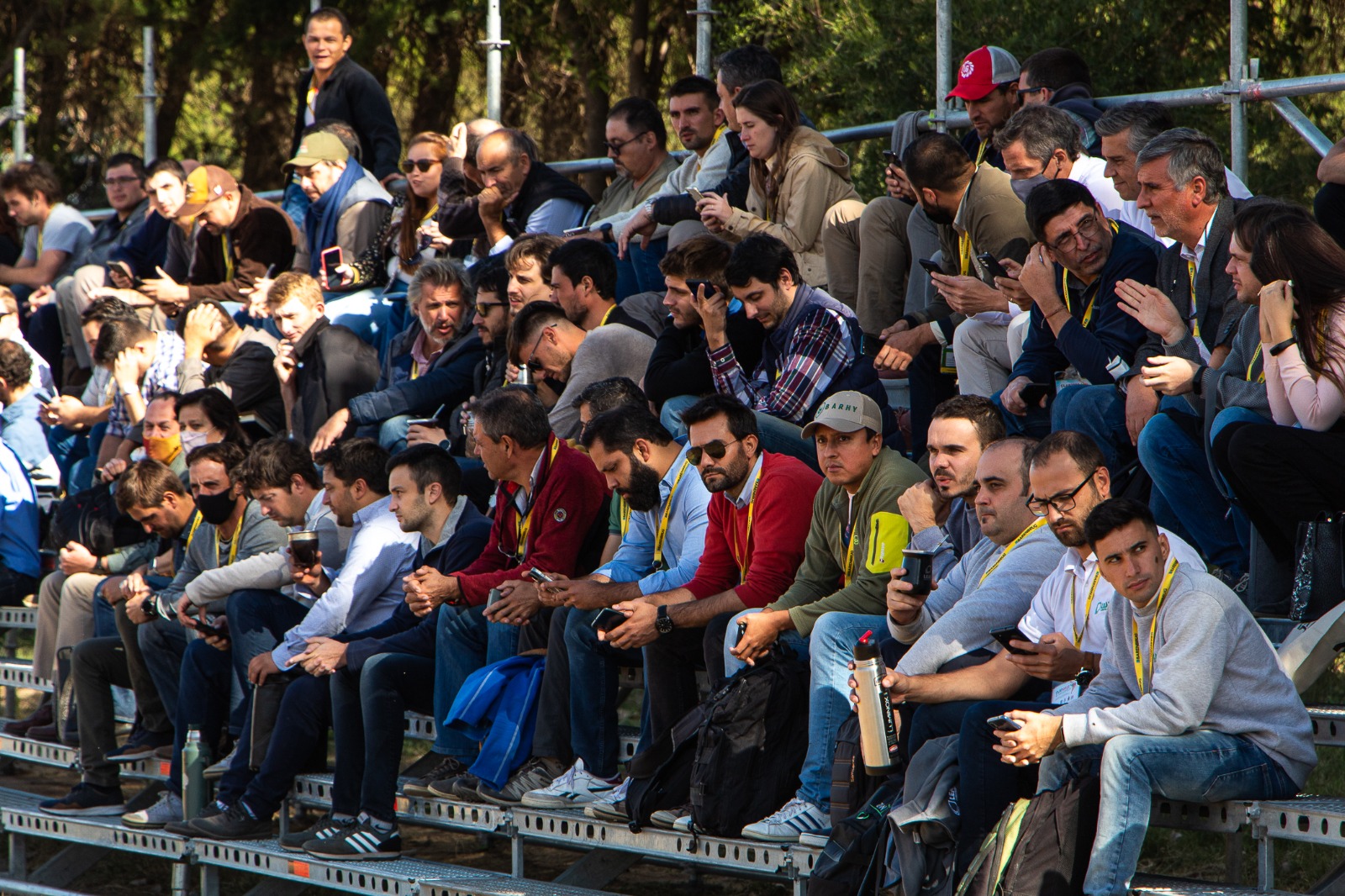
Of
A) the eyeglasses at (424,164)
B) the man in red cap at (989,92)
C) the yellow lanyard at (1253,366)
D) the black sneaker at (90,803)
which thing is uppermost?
the man in red cap at (989,92)

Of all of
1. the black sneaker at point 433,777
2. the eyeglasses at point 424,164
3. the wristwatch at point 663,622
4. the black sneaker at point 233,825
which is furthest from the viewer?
the eyeglasses at point 424,164

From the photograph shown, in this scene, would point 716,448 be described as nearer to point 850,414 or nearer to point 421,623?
point 850,414

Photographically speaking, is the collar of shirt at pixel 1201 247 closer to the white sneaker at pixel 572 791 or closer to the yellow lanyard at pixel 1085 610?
the yellow lanyard at pixel 1085 610

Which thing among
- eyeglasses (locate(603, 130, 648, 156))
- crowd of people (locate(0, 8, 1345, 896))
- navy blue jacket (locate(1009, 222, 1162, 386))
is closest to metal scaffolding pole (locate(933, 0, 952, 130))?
crowd of people (locate(0, 8, 1345, 896))

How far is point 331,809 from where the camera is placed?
595 centimetres

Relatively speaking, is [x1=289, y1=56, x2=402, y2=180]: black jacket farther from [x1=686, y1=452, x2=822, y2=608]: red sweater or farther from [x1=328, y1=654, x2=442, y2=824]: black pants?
[x1=686, y1=452, x2=822, y2=608]: red sweater

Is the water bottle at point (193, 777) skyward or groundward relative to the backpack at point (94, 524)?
groundward

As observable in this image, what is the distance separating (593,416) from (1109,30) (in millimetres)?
4810

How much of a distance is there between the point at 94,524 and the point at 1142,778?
533 centimetres

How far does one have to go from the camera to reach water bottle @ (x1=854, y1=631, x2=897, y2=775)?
4277 millimetres

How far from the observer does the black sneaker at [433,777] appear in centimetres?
585

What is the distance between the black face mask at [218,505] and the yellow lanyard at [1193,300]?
379cm

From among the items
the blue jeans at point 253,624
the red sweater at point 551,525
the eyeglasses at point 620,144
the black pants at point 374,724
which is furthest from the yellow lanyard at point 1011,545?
the eyeglasses at point 620,144

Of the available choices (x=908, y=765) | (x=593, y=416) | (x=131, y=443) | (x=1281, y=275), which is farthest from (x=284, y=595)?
(x=1281, y=275)
